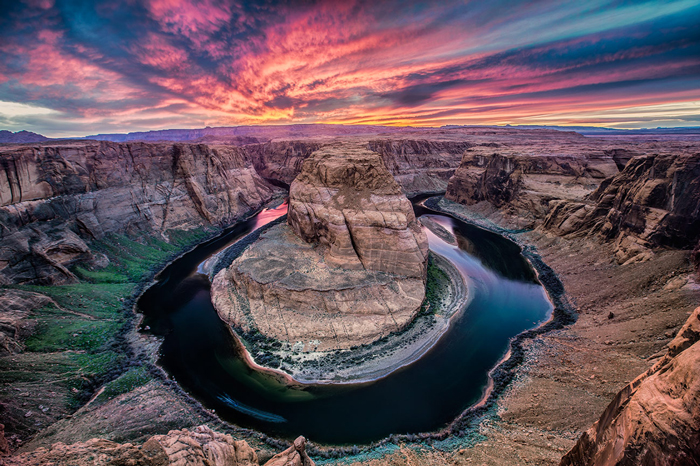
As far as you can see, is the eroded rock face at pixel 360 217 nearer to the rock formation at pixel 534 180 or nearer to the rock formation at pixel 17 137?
the rock formation at pixel 534 180

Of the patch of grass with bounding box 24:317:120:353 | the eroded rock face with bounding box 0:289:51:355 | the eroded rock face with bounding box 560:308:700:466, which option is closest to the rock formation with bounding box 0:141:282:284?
the eroded rock face with bounding box 0:289:51:355

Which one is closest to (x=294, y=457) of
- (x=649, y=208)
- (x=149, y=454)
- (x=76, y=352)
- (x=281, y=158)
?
(x=149, y=454)

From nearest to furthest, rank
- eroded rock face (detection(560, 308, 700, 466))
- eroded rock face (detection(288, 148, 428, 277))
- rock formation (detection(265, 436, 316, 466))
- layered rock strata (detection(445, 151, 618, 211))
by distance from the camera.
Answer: eroded rock face (detection(560, 308, 700, 466)) < rock formation (detection(265, 436, 316, 466)) < eroded rock face (detection(288, 148, 428, 277)) < layered rock strata (detection(445, 151, 618, 211))

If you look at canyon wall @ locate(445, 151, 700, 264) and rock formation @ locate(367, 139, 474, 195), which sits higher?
rock formation @ locate(367, 139, 474, 195)

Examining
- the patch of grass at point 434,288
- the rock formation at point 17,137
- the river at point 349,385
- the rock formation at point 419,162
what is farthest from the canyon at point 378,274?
the rock formation at point 17,137

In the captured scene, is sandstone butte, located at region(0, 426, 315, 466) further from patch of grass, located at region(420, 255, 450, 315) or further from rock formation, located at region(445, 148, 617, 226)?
rock formation, located at region(445, 148, 617, 226)

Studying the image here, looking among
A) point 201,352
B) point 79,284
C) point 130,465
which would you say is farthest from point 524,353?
point 79,284

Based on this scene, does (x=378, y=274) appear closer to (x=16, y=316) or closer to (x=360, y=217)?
(x=360, y=217)
